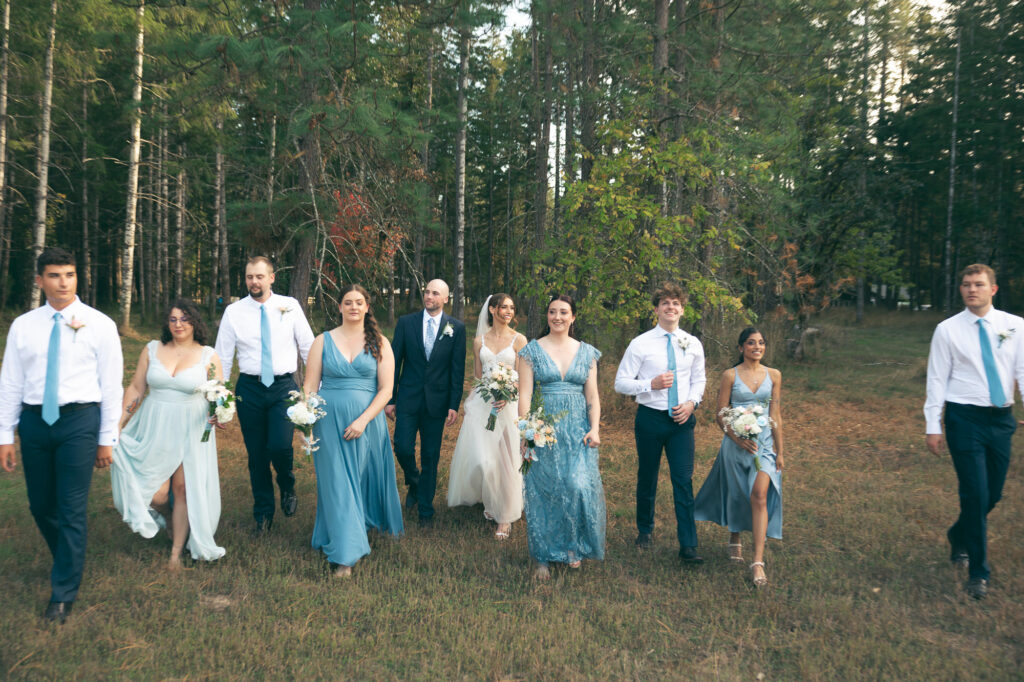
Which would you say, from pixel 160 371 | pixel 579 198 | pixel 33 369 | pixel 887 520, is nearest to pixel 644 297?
pixel 579 198

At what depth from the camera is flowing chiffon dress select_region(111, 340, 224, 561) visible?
5523mm

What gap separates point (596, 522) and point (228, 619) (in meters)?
2.83

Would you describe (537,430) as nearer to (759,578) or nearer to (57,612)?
(759,578)

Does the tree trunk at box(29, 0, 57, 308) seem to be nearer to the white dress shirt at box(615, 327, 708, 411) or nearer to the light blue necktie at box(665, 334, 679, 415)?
the white dress shirt at box(615, 327, 708, 411)

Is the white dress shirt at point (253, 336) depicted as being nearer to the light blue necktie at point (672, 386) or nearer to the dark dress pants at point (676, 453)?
the dark dress pants at point (676, 453)

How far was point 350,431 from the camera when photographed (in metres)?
5.73

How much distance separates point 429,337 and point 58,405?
331cm

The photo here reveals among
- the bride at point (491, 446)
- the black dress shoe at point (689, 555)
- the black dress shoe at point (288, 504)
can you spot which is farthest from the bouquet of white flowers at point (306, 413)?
the black dress shoe at point (689, 555)

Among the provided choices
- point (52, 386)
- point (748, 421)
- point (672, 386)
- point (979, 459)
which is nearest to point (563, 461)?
point (672, 386)

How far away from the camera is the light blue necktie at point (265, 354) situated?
628 cm

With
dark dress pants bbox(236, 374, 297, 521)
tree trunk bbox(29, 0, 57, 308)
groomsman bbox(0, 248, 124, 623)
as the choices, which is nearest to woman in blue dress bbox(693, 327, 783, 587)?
dark dress pants bbox(236, 374, 297, 521)

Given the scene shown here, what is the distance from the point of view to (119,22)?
50.3 ft

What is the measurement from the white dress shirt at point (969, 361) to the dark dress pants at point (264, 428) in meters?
5.45

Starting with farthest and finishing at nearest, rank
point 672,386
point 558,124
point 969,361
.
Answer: point 558,124 < point 672,386 < point 969,361
